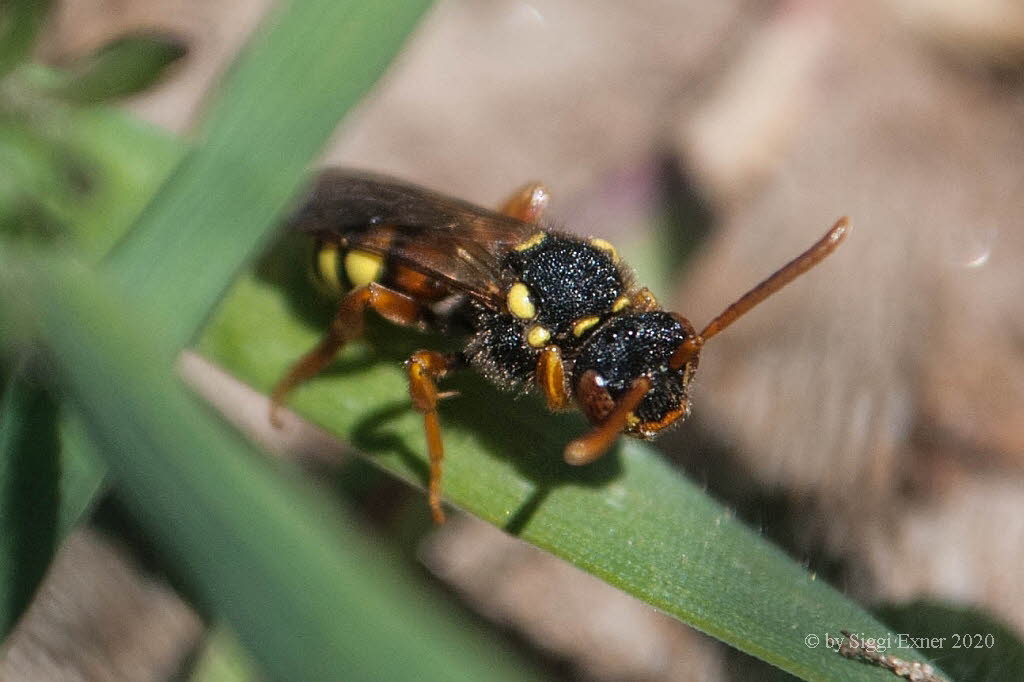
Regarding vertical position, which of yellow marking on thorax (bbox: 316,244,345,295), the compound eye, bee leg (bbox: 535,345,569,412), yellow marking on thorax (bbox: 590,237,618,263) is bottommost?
yellow marking on thorax (bbox: 316,244,345,295)

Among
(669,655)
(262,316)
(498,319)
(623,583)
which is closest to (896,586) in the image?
(669,655)

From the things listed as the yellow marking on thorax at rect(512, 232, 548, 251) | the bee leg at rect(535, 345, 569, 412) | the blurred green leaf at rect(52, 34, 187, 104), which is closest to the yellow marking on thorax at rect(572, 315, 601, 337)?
the bee leg at rect(535, 345, 569, 412)

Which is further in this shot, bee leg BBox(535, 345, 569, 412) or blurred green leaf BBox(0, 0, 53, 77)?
bee leg BBox(535, 345, 569, 412)

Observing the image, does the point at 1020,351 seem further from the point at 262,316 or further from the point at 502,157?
the point at 262,316

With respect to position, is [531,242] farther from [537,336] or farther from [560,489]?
[560,489]

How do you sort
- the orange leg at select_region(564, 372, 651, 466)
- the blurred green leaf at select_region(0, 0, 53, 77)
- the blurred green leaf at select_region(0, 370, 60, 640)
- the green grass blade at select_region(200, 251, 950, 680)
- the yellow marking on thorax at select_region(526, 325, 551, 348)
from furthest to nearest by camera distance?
the yellow marking on thorax at select_region(526, 325, 551, 348) → the blurred green leaf at select_region(0, 0, 53, 77) → the orange leg at select_region(564, 372, 651, 466) → the green grass blade at select_region(200, 251, 950, 680) → the blurred green leaf at select_region(0, 370, 60, 640)

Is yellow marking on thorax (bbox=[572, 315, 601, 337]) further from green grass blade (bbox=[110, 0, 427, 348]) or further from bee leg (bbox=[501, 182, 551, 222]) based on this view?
green grass blade (bbox=[110, 0, 427, 348])

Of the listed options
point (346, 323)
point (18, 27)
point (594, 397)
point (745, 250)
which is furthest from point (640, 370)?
point (745, 250)
